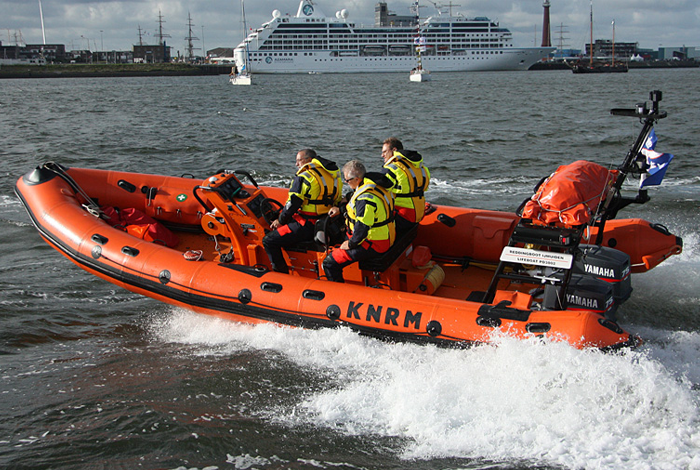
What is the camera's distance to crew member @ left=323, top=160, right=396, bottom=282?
4156 millimetres

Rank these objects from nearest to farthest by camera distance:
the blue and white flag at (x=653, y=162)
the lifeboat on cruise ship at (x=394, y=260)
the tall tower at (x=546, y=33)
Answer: the lifeboat on cruise ship at (x=394, y=260) → the blue and white flag at (x=653, y=162) → the tall tower at (x=546, y=33)

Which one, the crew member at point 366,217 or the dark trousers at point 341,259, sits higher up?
the crew member at point 366,217

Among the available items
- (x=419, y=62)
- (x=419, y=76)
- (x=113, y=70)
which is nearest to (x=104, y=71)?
(x=113, y=70)

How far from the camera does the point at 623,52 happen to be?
9938 cm

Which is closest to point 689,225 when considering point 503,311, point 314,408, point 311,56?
point 503,311

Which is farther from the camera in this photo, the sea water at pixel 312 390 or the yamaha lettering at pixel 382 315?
the yamaha lettering at pixel 382 315

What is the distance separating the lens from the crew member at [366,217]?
4.16 metres

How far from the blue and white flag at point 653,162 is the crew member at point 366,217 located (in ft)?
6.99

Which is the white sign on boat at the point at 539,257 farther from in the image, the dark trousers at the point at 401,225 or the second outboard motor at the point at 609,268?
the dark trousers at the point at 401,225

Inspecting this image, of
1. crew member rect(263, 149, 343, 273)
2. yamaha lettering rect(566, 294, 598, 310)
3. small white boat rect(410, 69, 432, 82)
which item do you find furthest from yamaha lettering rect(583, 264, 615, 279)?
small white boat rect(410, 69, 432, 82)

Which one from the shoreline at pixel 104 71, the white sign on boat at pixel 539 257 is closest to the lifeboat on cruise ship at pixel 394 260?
the white sign on boat at pixel 539 257

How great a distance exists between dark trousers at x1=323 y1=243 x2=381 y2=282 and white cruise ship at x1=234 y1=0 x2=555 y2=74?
2423 inches

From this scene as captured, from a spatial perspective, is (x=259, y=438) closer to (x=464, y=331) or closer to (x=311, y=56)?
(x=464, y=331)

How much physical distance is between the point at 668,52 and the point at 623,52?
8724 millimetres
